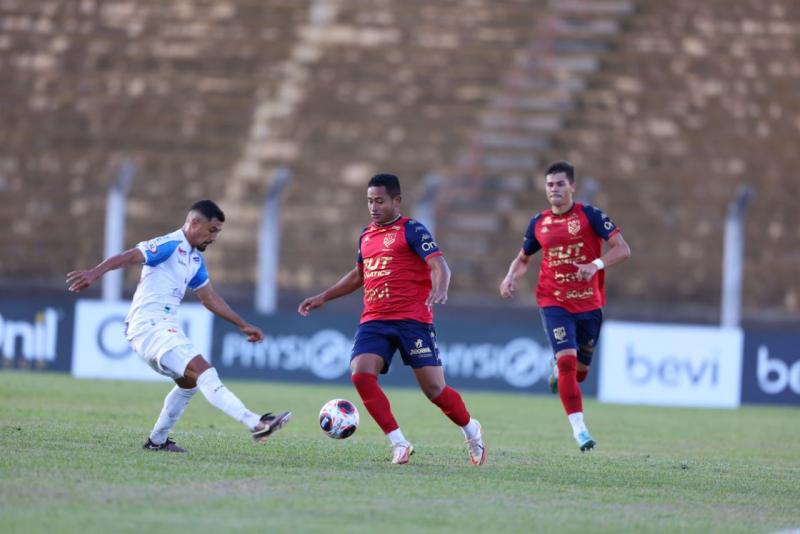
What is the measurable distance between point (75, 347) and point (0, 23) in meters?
14.3

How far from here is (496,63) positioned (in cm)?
3125

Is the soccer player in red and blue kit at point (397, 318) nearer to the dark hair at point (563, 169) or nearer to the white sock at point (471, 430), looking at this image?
the white sock at point (471, 430)

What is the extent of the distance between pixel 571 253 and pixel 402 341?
2443 millimetres

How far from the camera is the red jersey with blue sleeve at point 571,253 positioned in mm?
12312

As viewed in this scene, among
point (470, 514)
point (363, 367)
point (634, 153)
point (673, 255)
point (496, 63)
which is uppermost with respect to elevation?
point (496, 63)

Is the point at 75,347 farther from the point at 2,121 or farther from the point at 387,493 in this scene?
the point at 387,493

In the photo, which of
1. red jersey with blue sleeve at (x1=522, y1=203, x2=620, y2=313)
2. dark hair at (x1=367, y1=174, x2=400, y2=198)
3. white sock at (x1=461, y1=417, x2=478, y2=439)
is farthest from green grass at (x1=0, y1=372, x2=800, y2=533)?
dark hair at (x1=367, y1=174, x2=400, y2=198)

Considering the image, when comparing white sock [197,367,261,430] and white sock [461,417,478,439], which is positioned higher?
white sock [197,367,261,430]

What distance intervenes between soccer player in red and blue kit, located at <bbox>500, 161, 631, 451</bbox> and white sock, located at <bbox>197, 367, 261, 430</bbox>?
119 inches

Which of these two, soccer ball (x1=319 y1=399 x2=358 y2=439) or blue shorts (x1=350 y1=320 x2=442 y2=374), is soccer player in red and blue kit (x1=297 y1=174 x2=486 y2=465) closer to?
blue shorts (x1=350 y1=320 x2=442 y2=374)

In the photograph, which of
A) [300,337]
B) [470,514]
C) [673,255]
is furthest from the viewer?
[673,255]

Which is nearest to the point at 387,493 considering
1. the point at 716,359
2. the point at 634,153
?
the point at 716,359

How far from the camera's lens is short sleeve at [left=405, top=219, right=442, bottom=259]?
10406mm

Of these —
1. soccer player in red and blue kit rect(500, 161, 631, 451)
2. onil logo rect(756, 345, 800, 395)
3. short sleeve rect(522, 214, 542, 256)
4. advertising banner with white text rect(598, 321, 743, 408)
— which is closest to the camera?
soccer player in red and blue kit rect(500, 161, 631, 451)
